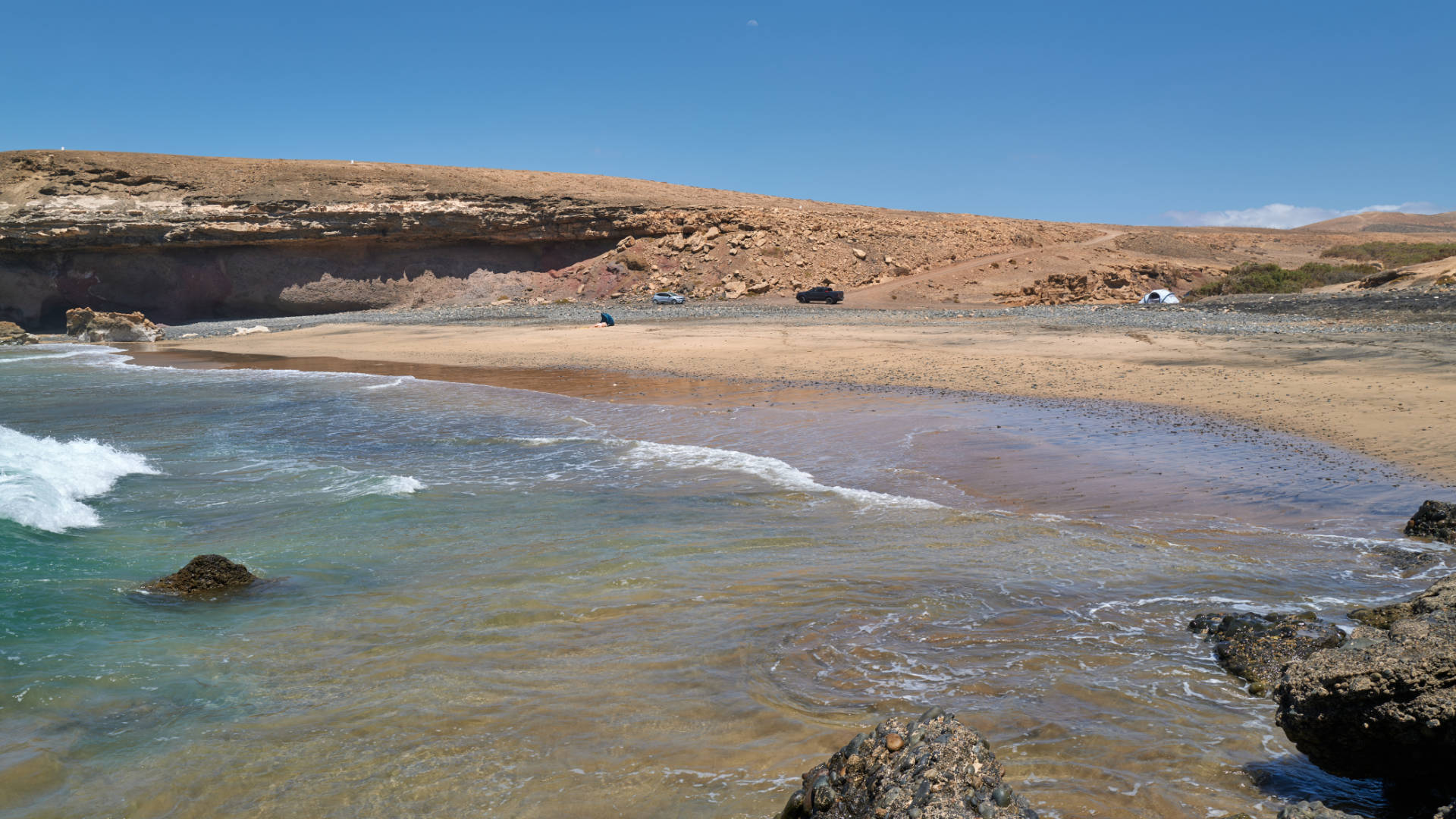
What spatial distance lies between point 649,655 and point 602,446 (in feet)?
21.4

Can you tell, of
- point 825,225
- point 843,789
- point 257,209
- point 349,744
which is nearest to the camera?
point 843,789

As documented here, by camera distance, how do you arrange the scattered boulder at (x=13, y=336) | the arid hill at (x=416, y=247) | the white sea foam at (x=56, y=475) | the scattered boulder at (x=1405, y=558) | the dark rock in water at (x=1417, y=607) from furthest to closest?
the arid hill at (x=416, y=247), the scattered boulder at (x=13, y=336), the white sea foam at (x=56, y=475), the scattered boulder at (x=1405, y=558), the dark rock in water at (x=1417, y=607)

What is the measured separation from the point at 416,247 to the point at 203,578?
40348 millimetres

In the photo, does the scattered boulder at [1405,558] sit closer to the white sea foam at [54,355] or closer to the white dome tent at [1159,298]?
the white dome tent at [1159,298]

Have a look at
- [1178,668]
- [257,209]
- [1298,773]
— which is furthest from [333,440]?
[257,209]

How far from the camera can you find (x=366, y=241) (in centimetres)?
4275

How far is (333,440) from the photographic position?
12.4 metres

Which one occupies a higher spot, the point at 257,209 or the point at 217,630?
the point at 257,209

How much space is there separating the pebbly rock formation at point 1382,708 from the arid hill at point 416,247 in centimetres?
3381

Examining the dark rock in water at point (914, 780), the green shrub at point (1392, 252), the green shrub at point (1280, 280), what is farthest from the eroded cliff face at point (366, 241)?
the dark rock in water at point (914, 780)

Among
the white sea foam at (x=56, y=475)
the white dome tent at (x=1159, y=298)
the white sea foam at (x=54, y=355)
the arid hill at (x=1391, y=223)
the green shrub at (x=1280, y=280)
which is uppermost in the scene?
the arid hill at (x=1391, y=223)

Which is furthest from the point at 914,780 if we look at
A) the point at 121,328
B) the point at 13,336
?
the point at 13,336

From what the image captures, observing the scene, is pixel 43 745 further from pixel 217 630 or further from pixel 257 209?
pixel 257 209

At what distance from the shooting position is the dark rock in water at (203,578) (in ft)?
20.3
